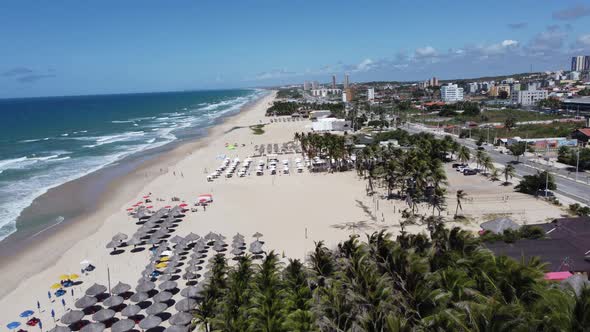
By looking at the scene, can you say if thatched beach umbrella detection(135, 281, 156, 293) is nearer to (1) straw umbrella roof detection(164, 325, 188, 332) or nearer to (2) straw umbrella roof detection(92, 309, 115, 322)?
(2) straw umbrella roof detection(92, 309, 115, 322)

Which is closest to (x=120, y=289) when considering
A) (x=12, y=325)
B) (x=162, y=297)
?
(x=162, y=297)

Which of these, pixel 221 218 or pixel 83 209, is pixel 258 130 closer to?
pixel 83 209

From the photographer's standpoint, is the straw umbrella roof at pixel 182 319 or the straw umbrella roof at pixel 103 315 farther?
the straw umbrella roof at pixel 103 315

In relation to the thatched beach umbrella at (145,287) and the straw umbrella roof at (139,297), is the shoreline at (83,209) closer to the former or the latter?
the thatched beach umbrella at (145,287)

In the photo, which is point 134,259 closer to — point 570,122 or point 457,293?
point 457,293

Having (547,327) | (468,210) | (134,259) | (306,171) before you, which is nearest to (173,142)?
(306,171)

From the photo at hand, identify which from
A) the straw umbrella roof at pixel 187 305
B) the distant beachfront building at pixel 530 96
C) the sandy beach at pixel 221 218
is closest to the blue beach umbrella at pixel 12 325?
the sandy beach at pixel 221 218
